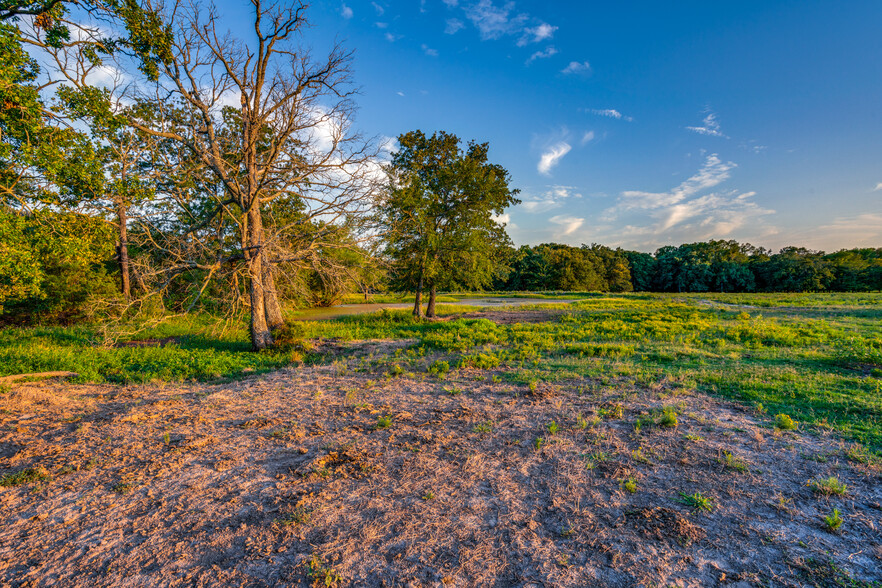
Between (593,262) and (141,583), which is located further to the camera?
(593,262)

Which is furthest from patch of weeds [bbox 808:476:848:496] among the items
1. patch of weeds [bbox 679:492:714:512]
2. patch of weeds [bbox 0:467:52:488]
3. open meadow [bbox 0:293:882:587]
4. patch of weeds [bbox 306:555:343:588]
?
patch of weeds [bbox 0:467:52:488]

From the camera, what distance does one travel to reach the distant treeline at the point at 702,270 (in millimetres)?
69562

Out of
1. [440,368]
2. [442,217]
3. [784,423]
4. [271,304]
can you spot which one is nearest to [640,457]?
[784,423]

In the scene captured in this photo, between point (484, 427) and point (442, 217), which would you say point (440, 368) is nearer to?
point (484, 427)

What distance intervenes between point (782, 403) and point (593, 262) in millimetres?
89393

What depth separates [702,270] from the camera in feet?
281

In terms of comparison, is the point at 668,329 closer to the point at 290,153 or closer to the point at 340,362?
the point at 340,362

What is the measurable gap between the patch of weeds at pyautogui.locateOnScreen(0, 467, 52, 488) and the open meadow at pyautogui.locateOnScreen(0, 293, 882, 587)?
0.09 ft

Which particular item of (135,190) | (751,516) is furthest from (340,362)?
(751,516)

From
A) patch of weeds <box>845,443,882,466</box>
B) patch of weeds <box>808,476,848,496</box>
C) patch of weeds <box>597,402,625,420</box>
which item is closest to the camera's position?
patch of weeds <box>808,476,848,496</box>

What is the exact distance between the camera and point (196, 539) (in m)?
3.28

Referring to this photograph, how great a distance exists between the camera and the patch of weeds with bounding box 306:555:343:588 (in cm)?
275

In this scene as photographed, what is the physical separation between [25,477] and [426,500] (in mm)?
5074

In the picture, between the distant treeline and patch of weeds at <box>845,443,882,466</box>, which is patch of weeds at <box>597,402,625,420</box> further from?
the distant treeline
